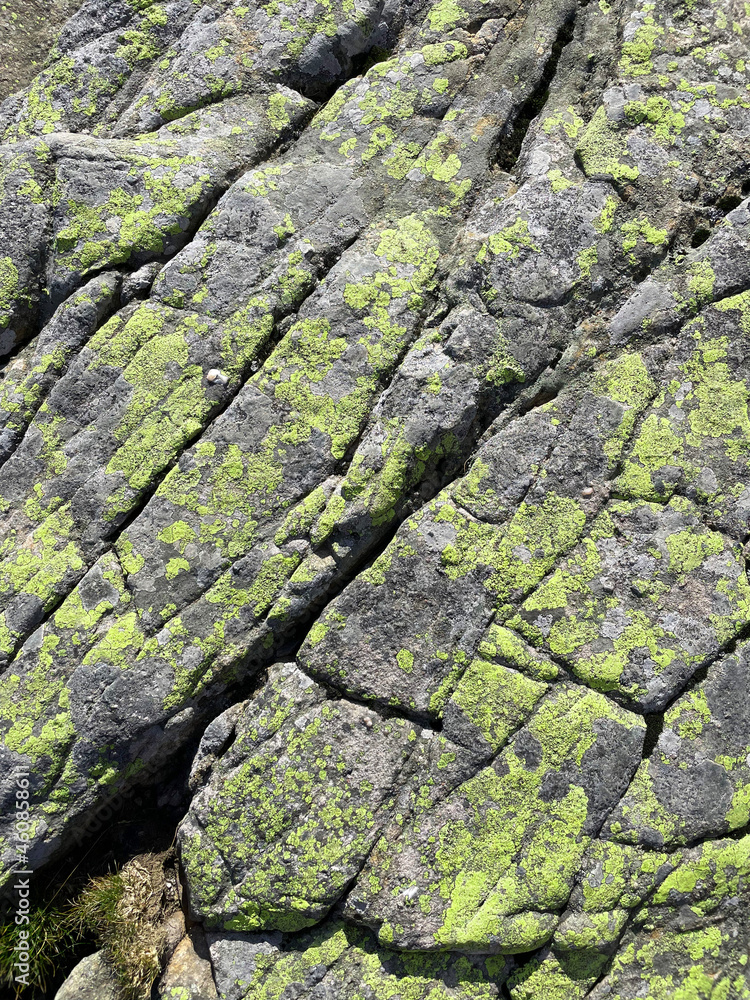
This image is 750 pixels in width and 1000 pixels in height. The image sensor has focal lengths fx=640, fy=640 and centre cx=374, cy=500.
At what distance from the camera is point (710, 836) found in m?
4.64

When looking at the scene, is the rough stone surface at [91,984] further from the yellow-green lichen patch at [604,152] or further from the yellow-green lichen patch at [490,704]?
the yellow-green lichen patch at [604,152]

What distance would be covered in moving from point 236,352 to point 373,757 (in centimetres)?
357

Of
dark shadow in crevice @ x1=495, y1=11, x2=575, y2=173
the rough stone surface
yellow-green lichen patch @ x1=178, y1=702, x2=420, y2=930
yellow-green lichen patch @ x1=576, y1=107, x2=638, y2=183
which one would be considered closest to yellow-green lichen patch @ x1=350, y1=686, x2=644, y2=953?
yellow-green lichen patch @ x1=178, y1=702, x2=420, y2=930

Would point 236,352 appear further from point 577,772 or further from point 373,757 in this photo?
point 577,772

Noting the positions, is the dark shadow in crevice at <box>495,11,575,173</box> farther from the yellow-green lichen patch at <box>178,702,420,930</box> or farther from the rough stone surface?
the rough stone surface

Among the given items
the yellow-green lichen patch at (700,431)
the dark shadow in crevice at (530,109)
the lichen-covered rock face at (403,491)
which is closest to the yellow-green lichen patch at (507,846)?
the lichen-covered rock face at (403,491)

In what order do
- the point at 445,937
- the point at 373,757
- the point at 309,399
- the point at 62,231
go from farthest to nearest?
the point at 62,231 < the point at 309,399 < the point at 373,757 < the point at 445,937

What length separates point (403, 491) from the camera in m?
5.31

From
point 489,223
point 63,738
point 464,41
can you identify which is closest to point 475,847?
point 63,738

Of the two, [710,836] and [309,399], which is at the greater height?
[309,399]

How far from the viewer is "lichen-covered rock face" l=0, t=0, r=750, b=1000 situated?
15.4 ft

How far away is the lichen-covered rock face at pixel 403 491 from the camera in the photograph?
185 inches

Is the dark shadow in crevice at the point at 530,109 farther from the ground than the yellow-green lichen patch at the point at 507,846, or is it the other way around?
the dark shadow in crevice at the point at 530,109

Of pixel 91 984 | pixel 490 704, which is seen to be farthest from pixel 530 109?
pixel 91 984
